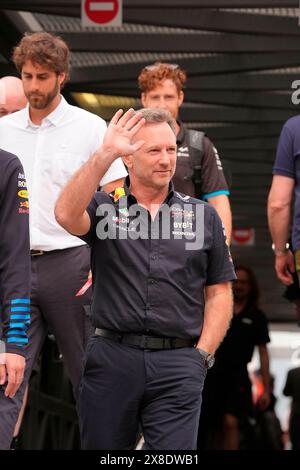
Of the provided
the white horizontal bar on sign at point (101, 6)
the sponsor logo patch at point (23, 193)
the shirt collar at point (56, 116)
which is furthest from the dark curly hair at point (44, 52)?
the white horizontal bar on sign at point (101, 6)

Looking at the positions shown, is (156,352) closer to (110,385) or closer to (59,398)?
(110,385)

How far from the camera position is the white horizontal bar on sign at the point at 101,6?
43.9 ft

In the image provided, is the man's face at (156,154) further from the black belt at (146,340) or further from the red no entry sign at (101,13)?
the red no entry sign at (101,13)

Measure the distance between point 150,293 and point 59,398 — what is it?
971cm

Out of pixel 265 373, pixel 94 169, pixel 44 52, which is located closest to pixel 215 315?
pixel 94 169

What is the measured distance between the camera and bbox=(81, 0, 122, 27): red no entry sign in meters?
13.3

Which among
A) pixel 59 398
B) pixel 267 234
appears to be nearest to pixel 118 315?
pixel 59 398

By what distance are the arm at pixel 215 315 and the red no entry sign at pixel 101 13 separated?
7.07 metres

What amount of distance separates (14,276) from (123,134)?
809mm

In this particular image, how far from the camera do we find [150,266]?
6336 mm

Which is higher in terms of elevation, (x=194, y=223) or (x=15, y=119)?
(x=15, y=119)

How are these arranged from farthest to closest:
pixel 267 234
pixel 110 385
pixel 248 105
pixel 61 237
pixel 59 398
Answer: pixel 267 234 → pixel 248 105 → pixel 59 398 → pixel 61 237 → pixel 110 385

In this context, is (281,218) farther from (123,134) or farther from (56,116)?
(123,134)

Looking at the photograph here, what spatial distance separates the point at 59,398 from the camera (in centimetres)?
1583
